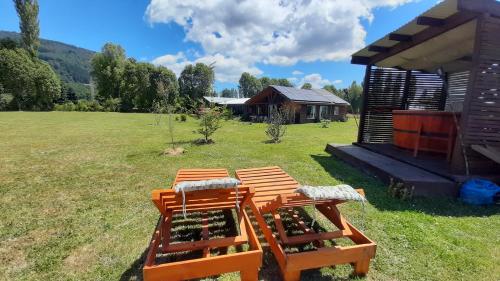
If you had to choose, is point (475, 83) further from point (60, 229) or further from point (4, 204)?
point (4, 204)

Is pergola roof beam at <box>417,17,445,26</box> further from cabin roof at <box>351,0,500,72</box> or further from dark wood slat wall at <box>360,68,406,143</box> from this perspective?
dark wood slat wall at <box>360,68,406,143</box>

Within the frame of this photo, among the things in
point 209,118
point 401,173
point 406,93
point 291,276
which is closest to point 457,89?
point 406,93

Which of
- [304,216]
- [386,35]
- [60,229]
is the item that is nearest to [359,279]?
[304,216]

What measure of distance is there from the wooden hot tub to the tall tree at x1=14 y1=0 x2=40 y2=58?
2130 inches

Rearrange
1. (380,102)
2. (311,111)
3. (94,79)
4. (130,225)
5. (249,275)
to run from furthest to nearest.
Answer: (94,79), (311,111), (380,102), (130,225), (249,275)

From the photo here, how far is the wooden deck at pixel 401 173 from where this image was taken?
486 centimetres

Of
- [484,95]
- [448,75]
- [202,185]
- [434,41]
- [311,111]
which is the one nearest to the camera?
[202,185]

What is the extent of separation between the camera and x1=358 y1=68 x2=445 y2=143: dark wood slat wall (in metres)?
9.16

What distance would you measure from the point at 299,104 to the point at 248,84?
6360 centimetres

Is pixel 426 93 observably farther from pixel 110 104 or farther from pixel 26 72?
pixel 26 72

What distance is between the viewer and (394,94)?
30.6ft

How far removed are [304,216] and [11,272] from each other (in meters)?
3.65

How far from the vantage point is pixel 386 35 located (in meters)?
6.95

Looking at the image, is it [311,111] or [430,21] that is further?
[311,111]
